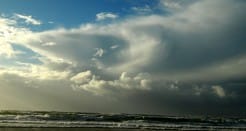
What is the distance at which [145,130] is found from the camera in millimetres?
49125

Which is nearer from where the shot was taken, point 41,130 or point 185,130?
point 41,130

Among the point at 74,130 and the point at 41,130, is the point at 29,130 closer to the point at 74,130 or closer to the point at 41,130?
the point at 41,130

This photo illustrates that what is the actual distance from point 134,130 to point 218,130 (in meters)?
14.0

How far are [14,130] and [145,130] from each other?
52.6 feet

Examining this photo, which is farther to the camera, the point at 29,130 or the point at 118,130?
the point at 118,130

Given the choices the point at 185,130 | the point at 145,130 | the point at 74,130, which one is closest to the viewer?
the point at 74,130

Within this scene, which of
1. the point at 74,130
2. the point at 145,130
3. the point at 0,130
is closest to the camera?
the point at 0,130

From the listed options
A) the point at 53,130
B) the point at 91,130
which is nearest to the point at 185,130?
the point at 91,130

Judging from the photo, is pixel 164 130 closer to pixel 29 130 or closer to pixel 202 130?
pixel 202 130

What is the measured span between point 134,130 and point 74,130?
769 centimetres

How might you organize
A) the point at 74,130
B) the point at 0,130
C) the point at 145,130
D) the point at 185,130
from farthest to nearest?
the point at 185,130
the point at 145,130
the point at 74,130
the point at 0,130

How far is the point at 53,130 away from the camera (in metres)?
44.7

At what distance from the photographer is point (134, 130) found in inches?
1923

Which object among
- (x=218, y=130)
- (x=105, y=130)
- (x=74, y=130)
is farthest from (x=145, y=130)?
(x=218, y=130)
